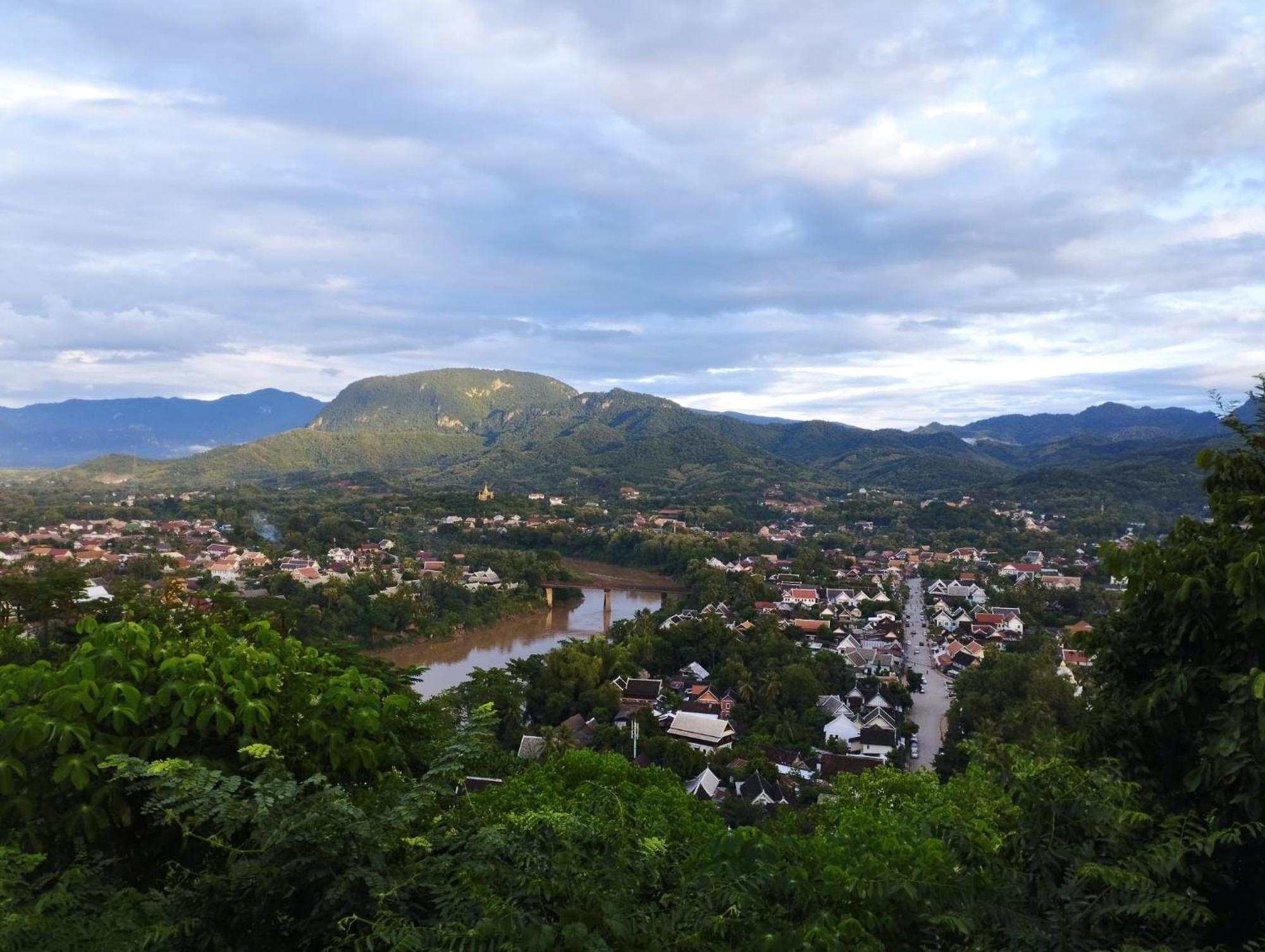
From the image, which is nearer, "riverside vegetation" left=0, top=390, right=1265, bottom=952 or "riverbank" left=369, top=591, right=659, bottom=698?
"riverside vegetation" left=0, top=390, right=1265, bottom=952

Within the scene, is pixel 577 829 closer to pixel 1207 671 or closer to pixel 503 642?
pixel 1207 671

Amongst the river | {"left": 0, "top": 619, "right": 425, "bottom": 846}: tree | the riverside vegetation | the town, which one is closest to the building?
the town

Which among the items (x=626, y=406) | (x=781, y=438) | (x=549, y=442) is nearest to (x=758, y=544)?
(x=549, y=442)

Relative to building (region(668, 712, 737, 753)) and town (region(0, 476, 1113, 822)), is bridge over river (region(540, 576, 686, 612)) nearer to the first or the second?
town (region(0, 476, 1113, 822))

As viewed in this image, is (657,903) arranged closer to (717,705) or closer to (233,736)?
(233,736)

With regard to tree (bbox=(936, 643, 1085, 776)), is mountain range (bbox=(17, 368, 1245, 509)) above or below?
above

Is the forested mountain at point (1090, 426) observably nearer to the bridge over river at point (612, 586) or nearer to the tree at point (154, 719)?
the bridge over river at point (612, 586)

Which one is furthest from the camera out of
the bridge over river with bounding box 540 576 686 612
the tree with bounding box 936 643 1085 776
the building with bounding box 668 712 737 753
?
the bridge over river with bounding box 540 576 686 612
